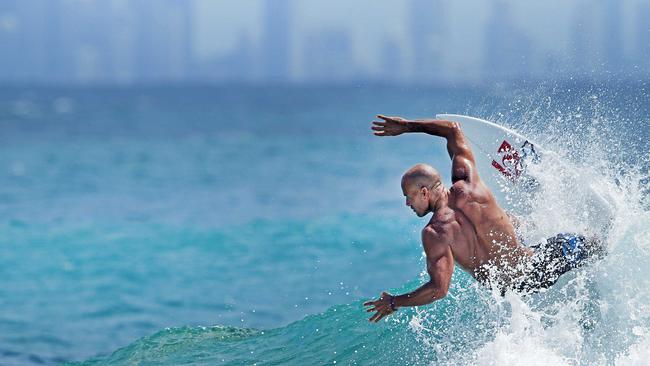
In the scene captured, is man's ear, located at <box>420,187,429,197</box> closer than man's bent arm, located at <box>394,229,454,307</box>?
No

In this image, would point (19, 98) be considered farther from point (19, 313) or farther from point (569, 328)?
point (569, 328)

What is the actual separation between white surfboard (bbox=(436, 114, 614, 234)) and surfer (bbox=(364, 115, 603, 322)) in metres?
0.70

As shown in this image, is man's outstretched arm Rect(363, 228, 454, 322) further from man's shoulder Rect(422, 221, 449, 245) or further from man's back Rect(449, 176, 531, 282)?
man's back Rect(449, 176, 531, 282)

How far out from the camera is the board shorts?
5395 millimetres

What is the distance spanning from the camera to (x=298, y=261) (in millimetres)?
11875

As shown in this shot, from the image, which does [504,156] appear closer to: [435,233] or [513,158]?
[513,158]

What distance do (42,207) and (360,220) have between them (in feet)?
21.3

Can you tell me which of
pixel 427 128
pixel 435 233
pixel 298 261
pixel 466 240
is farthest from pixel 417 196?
pixel 298 261

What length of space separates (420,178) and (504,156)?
149 cm

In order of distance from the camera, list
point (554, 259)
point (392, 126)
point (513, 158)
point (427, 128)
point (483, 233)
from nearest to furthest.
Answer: point (483, 233)
point (554, 259)
point (392, 126)
point (427, 128)
point (513, 158)

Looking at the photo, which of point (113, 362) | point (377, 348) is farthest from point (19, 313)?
point (377, 348)

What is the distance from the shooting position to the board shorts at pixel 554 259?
5.39 m

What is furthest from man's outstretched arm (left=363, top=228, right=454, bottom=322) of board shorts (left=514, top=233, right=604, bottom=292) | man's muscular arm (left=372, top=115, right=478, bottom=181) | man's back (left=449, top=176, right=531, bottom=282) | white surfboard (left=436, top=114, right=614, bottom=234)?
white surfboard (left=436, top=114, right=614, bottom=234)

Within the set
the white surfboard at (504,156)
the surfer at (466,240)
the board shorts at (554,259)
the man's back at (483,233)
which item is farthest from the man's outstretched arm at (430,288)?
the white surfboard at (504,156)
